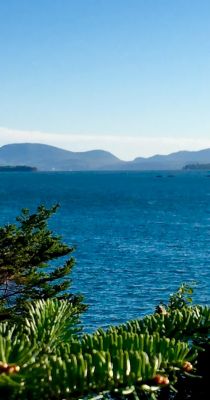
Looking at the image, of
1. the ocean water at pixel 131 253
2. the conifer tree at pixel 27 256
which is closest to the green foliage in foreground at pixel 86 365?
the conifer tree at pixel 27 256

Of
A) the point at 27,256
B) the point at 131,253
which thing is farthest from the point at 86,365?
the point at 131,253

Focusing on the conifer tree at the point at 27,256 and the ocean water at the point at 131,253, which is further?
the ocean water at the point at 131,253

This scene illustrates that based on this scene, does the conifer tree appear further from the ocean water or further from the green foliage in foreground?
the green foliage in foreground

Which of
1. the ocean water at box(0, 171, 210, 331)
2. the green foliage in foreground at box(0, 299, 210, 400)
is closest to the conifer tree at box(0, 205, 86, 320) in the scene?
the ocean water at box(0, 171, 210, 331)

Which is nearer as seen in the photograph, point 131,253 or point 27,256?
point 27,256

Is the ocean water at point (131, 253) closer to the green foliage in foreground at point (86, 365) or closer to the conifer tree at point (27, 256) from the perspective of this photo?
the conifer tree at point (27, 256)

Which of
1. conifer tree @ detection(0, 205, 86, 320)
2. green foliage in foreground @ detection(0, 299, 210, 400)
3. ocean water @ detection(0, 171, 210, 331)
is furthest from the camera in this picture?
ocean water @ detection(0, 171, 210, 331)

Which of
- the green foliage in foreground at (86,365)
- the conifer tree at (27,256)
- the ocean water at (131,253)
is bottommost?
the ocean water at (131,253)

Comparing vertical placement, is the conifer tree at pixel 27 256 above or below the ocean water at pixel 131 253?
above

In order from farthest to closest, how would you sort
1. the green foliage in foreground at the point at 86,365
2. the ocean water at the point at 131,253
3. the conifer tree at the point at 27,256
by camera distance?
the ocean water at the point at 131,253 < the conifer tree at the point at 27,256 < the green foliage in foreground at the point at 86,365

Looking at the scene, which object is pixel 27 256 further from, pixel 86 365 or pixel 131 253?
pixel 131 253

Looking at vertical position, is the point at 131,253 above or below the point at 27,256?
below

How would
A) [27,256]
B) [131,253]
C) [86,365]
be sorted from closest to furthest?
[86,365]
[27,256]
[131,253]

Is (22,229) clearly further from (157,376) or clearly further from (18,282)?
(157,376)
